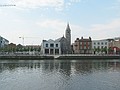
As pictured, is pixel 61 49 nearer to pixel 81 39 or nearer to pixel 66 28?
pixel 81 39

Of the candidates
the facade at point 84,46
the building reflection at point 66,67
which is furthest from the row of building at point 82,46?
the building reflection at point 66,67

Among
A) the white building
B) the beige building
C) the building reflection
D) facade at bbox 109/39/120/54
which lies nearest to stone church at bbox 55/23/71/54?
the white building

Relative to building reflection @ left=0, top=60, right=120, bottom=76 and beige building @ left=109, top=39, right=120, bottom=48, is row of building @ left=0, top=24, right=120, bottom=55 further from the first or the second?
building reflection @ left=0, top=60, right=120, bottom=76

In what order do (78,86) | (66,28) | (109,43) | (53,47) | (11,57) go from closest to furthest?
(78,86)
(11,57)
(53,47)
(109,43)
(66,28)

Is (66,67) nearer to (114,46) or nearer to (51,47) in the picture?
(51,47)

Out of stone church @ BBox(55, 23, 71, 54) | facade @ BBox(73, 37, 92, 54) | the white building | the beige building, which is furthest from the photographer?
the beige building

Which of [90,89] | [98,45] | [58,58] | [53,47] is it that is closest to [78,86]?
[90,89]

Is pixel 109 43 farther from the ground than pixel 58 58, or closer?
farther from the ground

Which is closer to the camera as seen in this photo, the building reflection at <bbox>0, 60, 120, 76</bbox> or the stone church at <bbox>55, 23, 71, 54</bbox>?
the building reflection at <bbox>0, 60, 120, 76</bbox>

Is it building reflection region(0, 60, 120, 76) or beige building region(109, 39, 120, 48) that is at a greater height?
beige building region(109, 39, 120, 48)

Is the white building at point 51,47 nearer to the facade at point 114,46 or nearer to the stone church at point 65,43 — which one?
the stone church at point 65,43

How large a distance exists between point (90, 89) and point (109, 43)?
106392 mm

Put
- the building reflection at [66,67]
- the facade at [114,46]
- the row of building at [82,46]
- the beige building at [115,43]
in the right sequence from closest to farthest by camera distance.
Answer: the building reflection at [66,67] < the row of building at [82,46] < the facade at [114,46] < the beige building at [115,43]

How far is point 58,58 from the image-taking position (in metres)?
86.9
